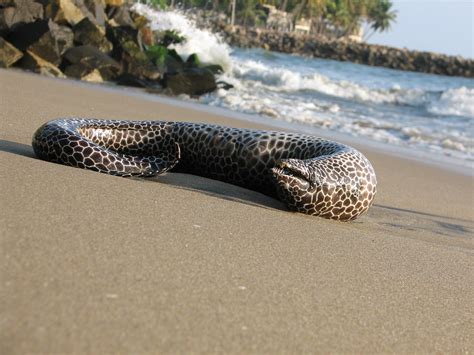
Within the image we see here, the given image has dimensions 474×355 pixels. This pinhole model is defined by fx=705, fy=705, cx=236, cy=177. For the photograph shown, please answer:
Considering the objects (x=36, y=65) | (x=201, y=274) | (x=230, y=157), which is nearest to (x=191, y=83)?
(x=36, y=65)

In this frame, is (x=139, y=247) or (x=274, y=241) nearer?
(x=139, y=247)

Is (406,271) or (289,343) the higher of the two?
(289,343)

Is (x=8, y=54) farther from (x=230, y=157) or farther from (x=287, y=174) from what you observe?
(x=287, y=174)

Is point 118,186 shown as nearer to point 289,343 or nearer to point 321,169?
point 321,169

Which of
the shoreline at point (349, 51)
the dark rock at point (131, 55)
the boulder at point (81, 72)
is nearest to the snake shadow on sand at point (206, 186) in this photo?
the boulder at point (81, 72)

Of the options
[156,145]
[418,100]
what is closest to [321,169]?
[156,145]

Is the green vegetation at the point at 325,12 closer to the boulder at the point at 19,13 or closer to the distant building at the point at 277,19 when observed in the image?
the distant building at the point at 277,19
